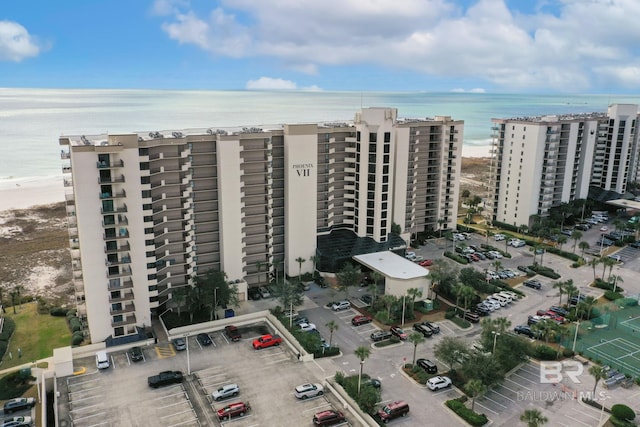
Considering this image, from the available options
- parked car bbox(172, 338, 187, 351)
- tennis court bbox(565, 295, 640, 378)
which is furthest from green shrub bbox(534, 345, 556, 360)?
parked car bbox(172, 338, 187, 351)

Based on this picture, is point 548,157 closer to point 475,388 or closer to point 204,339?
point 475,388

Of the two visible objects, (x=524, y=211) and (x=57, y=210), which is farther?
(x=57, y=210)

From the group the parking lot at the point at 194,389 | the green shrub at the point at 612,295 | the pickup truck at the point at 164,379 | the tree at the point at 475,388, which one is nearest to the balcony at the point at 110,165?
the parking lot at the point at 194,389

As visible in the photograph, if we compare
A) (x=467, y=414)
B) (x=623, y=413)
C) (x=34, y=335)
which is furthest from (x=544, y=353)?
(x=34, y=335)

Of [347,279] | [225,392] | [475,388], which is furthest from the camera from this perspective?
[347,279]

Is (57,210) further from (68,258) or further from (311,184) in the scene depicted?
(311,184)

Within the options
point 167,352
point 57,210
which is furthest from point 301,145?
point 57,210

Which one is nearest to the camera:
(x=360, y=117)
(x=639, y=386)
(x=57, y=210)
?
(x=639, y=386)

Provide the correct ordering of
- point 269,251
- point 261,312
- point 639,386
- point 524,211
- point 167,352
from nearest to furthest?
1. point 639,386
2. point 167,352
3. point 261,312
4. point 269,251
5. point 524,211
